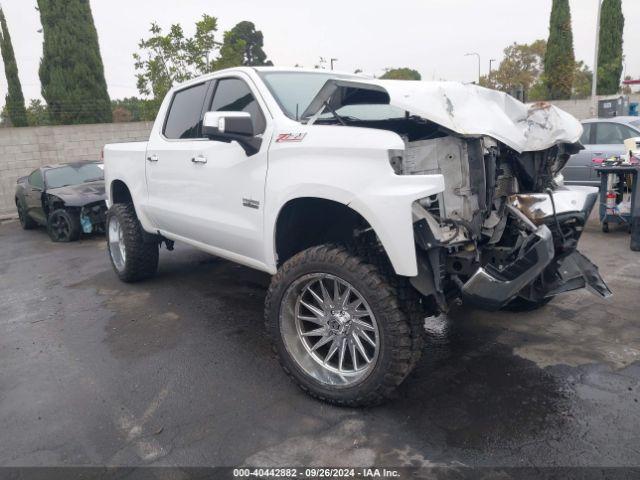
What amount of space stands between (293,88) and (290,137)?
2.74ft

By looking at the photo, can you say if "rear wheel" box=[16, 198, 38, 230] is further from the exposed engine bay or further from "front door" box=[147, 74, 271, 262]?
the exposed engine bay

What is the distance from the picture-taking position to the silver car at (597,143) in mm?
9750

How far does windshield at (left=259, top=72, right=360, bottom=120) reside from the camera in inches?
155

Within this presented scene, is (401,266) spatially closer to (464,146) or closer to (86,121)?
(464,146)

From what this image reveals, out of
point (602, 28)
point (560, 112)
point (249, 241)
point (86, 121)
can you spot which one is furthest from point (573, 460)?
point (602, 28)

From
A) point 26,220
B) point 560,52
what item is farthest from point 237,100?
point 560,52

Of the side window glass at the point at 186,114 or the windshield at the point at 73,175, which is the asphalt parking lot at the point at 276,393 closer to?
the side window glass at the point at 186,114

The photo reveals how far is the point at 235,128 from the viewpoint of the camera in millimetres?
3643

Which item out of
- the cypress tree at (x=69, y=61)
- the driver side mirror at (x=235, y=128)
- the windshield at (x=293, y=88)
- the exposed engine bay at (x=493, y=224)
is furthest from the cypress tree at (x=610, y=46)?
the driver side mirror at (x=235, y=128)

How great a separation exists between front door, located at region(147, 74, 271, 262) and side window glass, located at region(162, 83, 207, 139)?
0.03 feet

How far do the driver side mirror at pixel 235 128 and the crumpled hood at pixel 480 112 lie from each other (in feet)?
1.86

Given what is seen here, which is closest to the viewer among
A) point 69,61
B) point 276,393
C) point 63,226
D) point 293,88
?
point 276,393

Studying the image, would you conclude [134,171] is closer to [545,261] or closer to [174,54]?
[545,261]

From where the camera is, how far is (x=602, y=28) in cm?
2836
